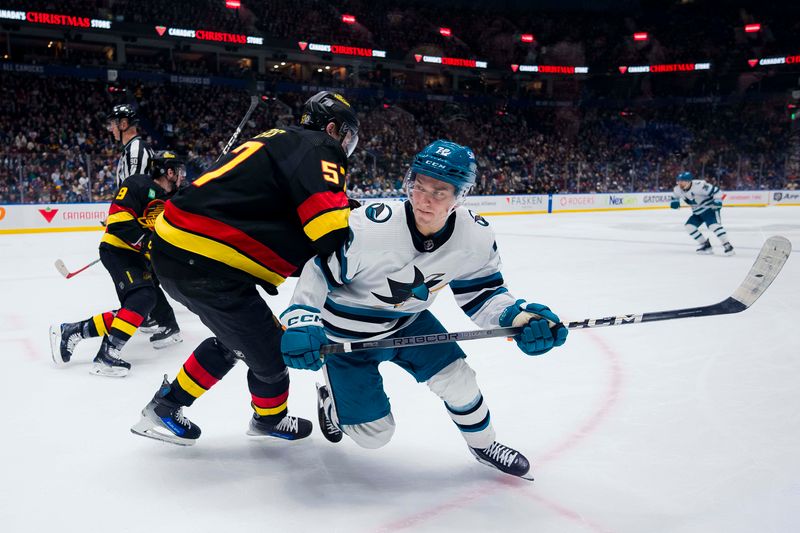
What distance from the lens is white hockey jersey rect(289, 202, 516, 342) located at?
188 cm

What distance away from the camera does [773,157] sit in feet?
60.0

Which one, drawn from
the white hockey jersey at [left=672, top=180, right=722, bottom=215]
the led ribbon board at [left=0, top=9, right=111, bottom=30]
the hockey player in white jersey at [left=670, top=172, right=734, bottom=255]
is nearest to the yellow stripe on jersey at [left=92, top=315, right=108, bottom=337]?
the hockey player in white jersey at [left=670, top=172, right=734, bottom=255]

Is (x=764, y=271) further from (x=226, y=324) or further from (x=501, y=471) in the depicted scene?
(x=226, y=324)

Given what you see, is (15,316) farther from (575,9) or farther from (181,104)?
(575,9)

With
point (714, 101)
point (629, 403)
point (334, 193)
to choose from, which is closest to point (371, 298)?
point (334, 193)

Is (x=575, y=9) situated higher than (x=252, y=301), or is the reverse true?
(x=575, y=9)

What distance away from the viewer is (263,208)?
1895 millimetres

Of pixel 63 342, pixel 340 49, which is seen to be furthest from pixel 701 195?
pixel 340 49

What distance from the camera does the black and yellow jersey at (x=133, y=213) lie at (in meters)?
3.34

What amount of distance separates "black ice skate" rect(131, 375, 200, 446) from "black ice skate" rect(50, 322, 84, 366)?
130 cm

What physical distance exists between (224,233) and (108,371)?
5.58 ft

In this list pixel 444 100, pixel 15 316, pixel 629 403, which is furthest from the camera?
pixel 444 100

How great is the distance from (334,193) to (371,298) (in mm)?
→ 357

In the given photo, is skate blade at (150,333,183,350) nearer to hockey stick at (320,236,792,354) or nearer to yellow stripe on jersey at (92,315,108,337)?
yellow stripe on jersey at (92,315,108,337)
